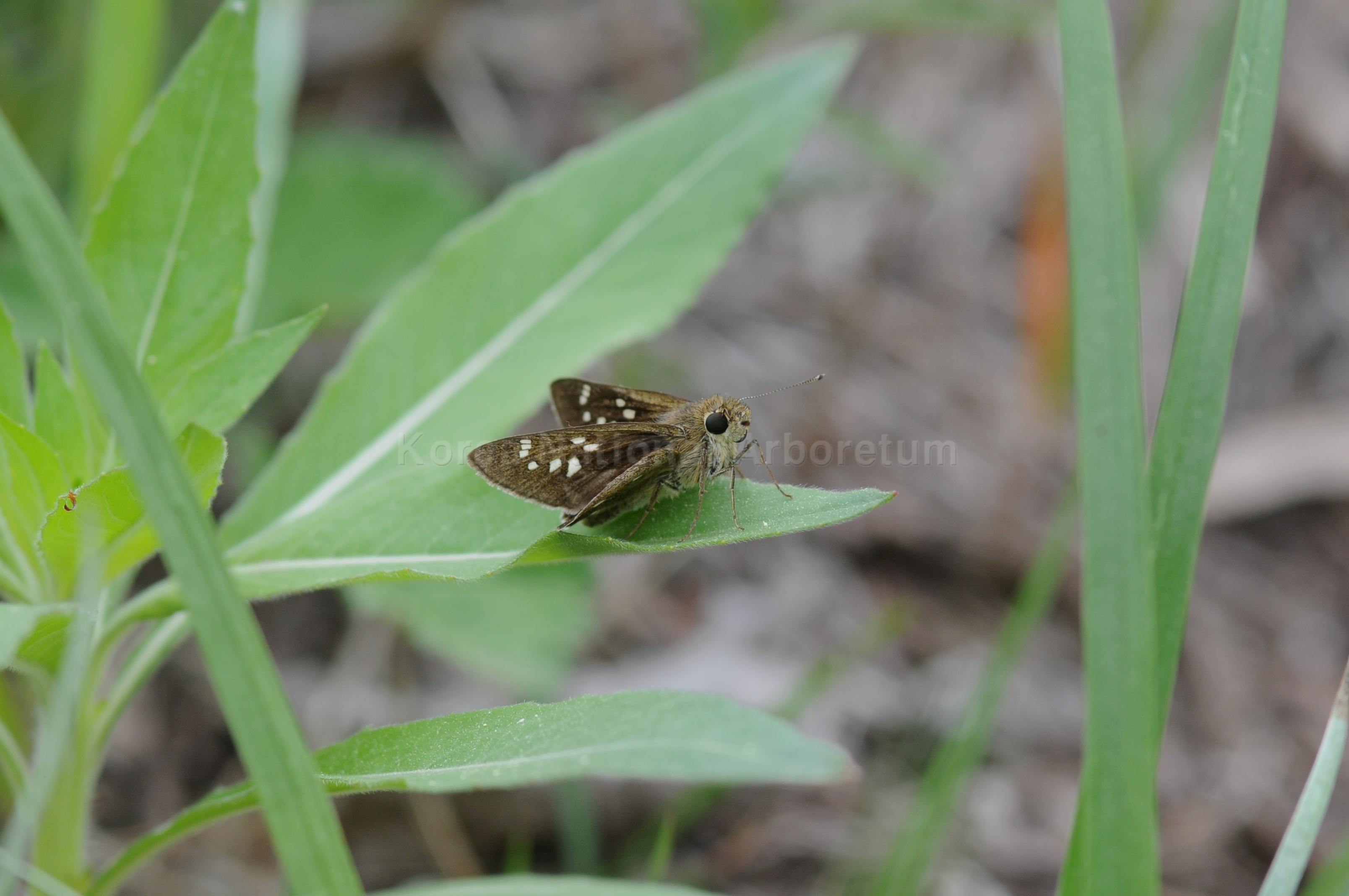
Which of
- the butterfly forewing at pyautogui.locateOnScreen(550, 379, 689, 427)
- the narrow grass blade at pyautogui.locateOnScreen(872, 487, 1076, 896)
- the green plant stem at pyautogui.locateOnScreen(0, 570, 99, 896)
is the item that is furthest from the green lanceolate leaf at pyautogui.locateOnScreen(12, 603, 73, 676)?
the narrow grass blade at pyautogui.locateOnScreen(872, 487, 1076, 896)

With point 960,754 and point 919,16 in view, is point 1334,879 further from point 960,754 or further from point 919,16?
point 919,16

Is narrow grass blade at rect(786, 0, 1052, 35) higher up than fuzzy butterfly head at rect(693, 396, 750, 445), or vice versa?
narrow grass blade at rect(786, 0, 1052, 35)

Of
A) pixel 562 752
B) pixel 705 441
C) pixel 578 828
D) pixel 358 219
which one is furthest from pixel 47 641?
pixel 358 219

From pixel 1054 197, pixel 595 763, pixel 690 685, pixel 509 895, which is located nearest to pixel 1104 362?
pixel 595 763

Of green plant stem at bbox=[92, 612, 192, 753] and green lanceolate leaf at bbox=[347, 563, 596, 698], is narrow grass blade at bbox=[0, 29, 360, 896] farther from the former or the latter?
green lanceolate leaf at bbox=[347, 563, 596, 698]

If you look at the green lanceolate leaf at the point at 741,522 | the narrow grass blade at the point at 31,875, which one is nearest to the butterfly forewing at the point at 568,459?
the green lanceolate leaf at the point at 741,522
